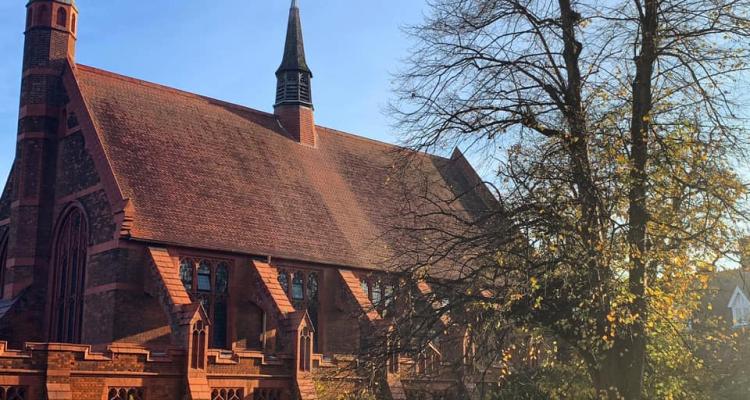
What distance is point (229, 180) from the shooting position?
29.3m

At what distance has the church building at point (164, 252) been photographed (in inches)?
852

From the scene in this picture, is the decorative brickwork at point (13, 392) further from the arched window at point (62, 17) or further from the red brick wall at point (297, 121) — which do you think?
the red brick wall at point (297, 121)

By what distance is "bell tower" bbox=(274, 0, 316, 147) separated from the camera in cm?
3547

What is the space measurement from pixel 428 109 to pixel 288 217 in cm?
1524

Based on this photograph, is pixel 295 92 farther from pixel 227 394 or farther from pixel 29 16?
pixel 227 394

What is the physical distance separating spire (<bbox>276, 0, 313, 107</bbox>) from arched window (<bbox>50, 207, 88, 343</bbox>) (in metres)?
11.9

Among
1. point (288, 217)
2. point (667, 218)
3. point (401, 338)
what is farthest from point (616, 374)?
point (288, 217)

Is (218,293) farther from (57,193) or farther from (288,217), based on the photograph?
(57,193)

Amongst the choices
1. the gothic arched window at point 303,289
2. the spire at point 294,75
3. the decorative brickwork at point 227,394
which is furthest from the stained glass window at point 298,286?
the spire at point 294,75

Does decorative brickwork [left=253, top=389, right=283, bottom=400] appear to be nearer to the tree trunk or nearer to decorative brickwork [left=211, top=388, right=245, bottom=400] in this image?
decorative brickwork [left=211, top=388, right=245, bottom=400]

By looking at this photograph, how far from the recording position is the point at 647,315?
44.4 ft

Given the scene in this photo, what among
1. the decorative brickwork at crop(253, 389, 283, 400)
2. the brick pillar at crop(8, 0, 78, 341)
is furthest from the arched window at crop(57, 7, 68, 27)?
the decorative brickwork at crop(253, 389, 283, 400)

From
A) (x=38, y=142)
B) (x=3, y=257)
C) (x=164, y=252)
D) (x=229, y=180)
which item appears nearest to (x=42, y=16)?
(x=38, y=142)

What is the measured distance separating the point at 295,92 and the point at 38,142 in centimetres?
1185
